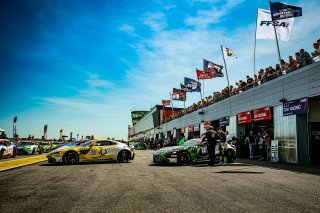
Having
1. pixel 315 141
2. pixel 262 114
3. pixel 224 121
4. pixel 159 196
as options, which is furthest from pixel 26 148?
pixel 315 141

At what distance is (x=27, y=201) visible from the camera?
4.91m

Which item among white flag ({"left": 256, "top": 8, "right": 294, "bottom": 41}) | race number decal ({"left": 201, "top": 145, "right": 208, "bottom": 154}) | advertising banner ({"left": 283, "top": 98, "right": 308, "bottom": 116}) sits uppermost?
white flag ({"left": 256, "top": 8, "right": 294, "bottom": 41})

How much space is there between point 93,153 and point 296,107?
11.5 metres

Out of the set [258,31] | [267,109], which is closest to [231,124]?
[267,109]

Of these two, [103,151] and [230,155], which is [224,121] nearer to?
[230,155]

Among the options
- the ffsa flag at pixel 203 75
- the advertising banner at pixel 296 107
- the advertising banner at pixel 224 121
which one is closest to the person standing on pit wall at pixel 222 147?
the advertising banner at pixel 296 107

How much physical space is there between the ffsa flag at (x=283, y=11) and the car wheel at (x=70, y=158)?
1376 cm

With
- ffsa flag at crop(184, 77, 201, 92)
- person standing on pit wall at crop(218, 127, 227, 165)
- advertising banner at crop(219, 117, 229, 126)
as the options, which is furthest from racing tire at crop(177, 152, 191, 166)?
ffsa flag at crop(184, 77, 201, 92)

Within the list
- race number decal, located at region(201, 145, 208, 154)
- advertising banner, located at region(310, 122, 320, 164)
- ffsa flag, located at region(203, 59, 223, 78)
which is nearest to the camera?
race number decal, located at region(201, 145, 208, 154)

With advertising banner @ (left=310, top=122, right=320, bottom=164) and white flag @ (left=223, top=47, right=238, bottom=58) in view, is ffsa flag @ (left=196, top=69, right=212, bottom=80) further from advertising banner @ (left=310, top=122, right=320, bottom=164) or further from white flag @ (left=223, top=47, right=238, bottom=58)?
advertising banner @ (left=310, top=122, right=320, bottom=164)

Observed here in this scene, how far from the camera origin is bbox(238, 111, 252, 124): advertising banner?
19188 millimetres

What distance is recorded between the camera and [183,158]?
40.7 feet

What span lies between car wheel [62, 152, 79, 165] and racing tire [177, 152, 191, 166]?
5.25 m

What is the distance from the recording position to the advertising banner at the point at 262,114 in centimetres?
1686
